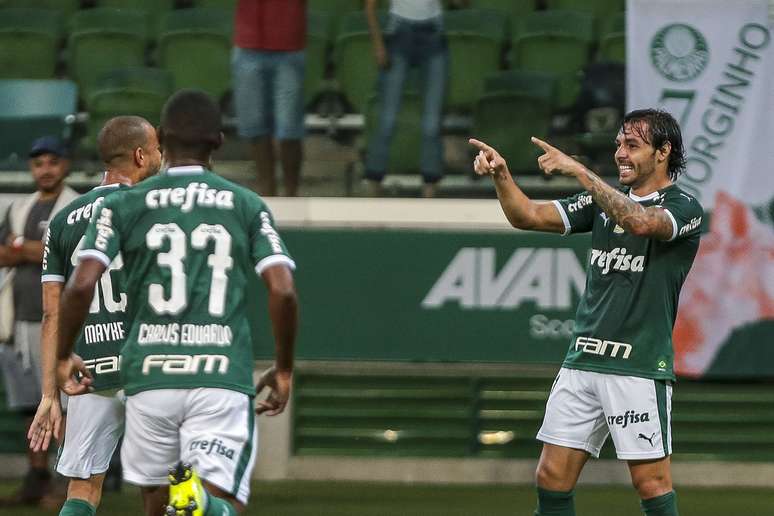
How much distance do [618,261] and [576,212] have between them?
295 mm

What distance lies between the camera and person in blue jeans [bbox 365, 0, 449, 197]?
384 inches

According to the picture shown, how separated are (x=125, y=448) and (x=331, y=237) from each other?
4.41m

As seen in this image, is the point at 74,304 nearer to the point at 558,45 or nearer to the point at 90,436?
the point at 90,436

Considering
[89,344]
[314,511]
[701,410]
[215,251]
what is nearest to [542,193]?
[701,410]

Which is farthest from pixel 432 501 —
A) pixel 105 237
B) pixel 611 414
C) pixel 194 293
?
pixel 105 237

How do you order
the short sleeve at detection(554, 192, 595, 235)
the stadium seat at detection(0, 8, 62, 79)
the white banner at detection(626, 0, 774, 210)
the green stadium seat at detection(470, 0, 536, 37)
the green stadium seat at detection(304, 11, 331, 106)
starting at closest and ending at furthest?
the short sleeve at detection(554, 192, 595, 235) → the white banner at detection(626, 0, 774, 210) → the green stadium seat at detection(304, 11, 331, 106) → the stadium seat at detection(0, 8, 62, 79) → the green stadium seat at detection(470, 0, 536, 37)

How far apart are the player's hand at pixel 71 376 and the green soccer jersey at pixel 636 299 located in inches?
76.8

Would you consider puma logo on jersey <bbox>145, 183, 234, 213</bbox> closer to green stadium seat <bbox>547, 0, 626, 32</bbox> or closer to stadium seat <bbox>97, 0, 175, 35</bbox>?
green stadium seat <bbox>547, 0, 626, 32</bbox>

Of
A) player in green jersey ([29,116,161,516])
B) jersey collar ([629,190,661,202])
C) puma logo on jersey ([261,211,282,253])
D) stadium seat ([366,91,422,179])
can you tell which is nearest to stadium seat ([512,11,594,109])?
stadium seat ([366,91,422,179])

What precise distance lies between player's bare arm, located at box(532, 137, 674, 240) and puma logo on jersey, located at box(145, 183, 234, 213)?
1.41m

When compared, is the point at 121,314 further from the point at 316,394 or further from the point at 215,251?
the point at 316,394

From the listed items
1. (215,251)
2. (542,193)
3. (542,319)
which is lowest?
(542,319)

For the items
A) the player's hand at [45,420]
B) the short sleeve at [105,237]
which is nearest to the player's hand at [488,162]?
the short sleeve at [105,237]

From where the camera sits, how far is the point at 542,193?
31.8 ft
